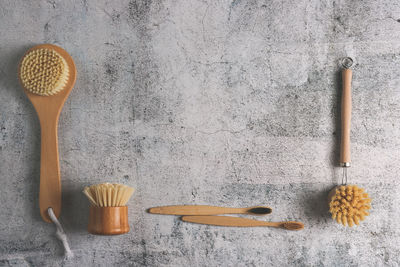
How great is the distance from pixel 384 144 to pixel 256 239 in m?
0.47

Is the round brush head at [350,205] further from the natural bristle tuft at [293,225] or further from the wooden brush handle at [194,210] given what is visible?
the wooden brush handle at [194,210]

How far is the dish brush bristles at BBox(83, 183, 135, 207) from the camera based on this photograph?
0.84 metres

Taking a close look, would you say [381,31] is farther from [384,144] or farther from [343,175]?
[343,175]

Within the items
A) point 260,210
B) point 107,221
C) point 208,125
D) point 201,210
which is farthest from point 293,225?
point 107,221

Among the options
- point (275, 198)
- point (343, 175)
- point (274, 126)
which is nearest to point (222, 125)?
point (274, 126)

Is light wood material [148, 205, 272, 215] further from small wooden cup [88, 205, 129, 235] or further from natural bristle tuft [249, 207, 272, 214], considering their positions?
small wooden cup [88, 205, 129, 235]

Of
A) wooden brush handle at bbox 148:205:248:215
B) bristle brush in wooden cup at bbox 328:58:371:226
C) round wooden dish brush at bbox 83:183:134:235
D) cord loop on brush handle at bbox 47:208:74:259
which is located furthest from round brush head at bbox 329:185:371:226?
cord loop on brush handle at bbox 47:208:74:259

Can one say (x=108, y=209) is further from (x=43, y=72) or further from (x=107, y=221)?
(x=43, y=72)

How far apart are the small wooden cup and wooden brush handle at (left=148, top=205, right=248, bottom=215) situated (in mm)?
109

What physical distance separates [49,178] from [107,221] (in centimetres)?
23

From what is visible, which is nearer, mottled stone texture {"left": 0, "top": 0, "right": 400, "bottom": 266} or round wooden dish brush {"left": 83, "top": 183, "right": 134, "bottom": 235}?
round wooden dish brush {"left": 83, "top": 183, "right": 134, "bottom": 235}

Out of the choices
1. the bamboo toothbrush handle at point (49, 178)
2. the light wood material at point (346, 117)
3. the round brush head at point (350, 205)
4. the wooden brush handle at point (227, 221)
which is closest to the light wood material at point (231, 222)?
the wooden brush handle at point (227, 221)

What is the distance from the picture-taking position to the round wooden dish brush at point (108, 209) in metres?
0.83

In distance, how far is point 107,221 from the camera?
0.83m
